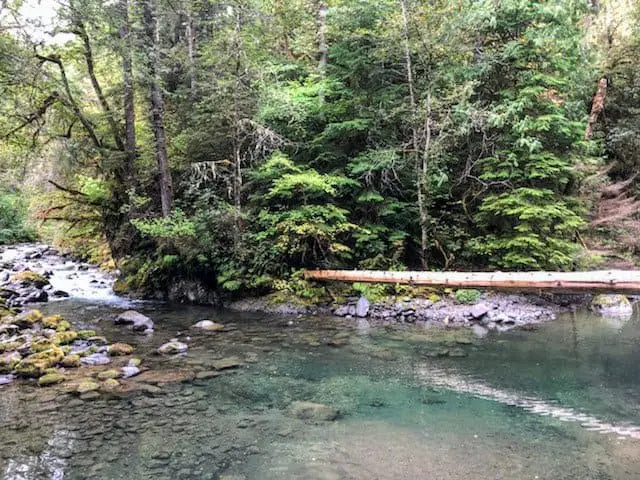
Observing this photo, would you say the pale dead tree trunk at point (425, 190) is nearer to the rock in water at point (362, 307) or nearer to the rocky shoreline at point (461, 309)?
the rocky shoreline at point (461, 309)

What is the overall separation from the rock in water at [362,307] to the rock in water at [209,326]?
11.4ft

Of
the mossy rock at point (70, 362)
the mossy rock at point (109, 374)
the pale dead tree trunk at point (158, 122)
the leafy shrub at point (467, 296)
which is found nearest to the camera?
the mossy rock at point (109, 374)

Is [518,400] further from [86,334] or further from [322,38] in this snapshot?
[322,38]

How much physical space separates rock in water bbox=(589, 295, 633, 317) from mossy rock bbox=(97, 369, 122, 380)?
11569mm

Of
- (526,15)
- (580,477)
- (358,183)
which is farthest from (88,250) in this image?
(580,477)

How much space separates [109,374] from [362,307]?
644cm

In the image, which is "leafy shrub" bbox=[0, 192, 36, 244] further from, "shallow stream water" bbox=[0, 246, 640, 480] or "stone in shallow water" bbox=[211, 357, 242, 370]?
"stone in shallow water" bbox=[211, 357, 242, 370]

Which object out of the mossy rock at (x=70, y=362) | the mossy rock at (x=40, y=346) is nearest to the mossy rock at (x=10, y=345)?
the mossy rock at (x=40, y=346)

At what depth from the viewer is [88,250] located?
77.8 ft

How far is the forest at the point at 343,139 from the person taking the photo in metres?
12.3

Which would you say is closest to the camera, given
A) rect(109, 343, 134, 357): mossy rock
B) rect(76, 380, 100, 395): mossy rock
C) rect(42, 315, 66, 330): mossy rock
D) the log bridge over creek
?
rect(76, 380, 100, 395): mossy rock

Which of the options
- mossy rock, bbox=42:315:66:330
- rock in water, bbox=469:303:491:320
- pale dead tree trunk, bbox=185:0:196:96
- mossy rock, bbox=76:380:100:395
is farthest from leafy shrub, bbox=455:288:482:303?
pale dead tree trunk, bbox=185:0:196:96

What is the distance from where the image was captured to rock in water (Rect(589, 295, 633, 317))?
39.3 feet

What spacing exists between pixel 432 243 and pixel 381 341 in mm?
4828
